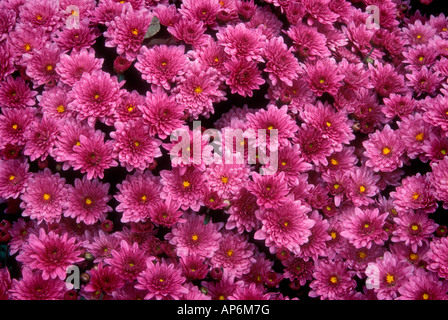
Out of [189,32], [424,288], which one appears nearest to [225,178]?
[189,32]

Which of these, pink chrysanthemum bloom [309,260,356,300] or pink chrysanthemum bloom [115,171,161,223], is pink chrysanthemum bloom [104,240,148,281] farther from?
pink chrysanthemum bloom [309,260,356,300]

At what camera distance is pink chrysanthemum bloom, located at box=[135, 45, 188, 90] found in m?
1.60

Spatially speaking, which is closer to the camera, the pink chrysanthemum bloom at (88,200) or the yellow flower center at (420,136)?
the pink chrysanthemum bloom at (88,200)

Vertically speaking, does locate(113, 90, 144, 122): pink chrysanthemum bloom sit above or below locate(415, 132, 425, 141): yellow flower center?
above

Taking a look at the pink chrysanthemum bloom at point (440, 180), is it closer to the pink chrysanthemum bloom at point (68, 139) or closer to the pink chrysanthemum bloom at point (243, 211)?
the pink chrysanthemum bloom at point (243, 211)

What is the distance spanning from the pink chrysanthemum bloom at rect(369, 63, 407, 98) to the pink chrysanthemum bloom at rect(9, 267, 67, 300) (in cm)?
166

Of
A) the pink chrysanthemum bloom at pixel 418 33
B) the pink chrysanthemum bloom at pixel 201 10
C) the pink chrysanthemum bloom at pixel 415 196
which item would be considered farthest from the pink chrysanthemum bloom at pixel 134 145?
the pink chrysanthemum bloom at pixel 418 33

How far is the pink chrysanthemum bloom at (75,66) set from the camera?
5.33 ft

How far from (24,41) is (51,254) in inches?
38.5

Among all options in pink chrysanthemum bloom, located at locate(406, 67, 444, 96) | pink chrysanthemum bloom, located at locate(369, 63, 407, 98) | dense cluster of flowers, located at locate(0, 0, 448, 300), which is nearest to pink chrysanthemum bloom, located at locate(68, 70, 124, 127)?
dense cluster of flowers, located at locate(0, 0, 448, 300)

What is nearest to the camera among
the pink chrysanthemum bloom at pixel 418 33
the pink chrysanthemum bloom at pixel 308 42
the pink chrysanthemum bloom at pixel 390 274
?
the pink chrysanthemum bloom at pixel 390 274

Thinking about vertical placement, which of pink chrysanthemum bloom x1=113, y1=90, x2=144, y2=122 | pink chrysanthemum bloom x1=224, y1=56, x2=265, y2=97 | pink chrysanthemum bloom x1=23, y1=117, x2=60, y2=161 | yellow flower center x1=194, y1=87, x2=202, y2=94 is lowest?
pink chrysanthemum bloom x1=23, y1=117, x2=60, y2=161

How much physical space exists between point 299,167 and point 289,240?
12.1 inches

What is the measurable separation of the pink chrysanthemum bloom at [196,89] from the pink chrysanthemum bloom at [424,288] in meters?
1.08
